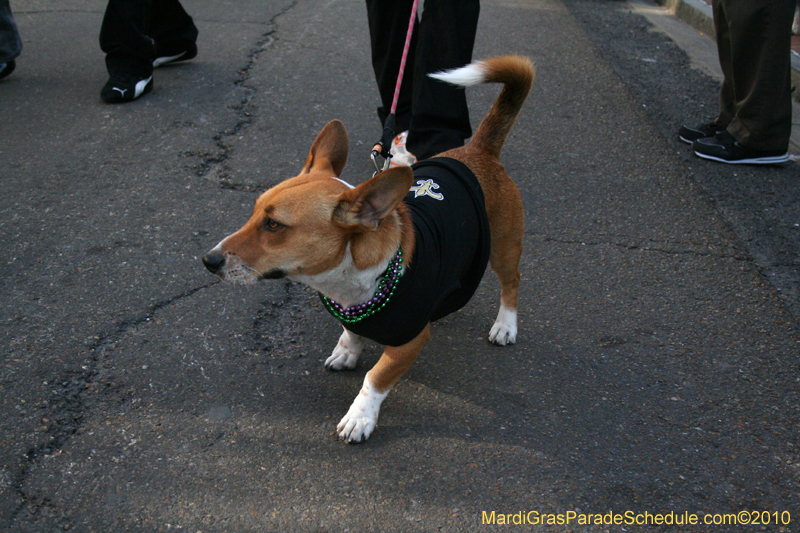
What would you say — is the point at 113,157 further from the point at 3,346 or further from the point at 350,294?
the point at 350,294

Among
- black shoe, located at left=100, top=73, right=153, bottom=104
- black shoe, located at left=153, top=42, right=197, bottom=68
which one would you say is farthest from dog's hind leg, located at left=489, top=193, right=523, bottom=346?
black shoe, located at left=153, top=42, right=197, bottom=68

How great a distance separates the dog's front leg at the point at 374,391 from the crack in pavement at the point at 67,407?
0.96m

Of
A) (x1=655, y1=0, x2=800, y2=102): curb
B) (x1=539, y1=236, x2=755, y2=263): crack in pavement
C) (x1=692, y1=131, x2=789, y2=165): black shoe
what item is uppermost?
A: (x1=655, y1=0, x2=800, y2=102): curb

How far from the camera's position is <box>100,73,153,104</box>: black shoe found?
15.2 feet

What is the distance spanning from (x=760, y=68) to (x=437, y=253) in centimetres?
328

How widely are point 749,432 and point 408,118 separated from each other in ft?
8.60

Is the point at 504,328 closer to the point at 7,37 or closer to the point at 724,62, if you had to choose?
the point at 724,62

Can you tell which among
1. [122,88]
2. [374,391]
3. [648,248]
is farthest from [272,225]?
[122,88]

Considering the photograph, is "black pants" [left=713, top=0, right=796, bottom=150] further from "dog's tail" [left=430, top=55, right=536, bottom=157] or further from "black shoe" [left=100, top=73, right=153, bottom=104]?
"black shoe" [left=100, top=73, right=153, bottom=104]

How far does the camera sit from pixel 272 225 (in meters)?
2.09

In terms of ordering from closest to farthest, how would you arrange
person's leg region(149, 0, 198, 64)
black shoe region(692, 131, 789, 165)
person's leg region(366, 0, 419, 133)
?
1. person's leg region(366, 0, 419, 133)
2. black shoe region(692, 131, 789, 165)
3. person's leg region(149, 0, 198, 64)

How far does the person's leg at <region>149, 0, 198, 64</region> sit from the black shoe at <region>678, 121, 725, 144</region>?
4223 millimetres

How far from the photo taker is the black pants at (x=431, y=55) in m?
3.43

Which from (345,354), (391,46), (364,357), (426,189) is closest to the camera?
(426,189)
